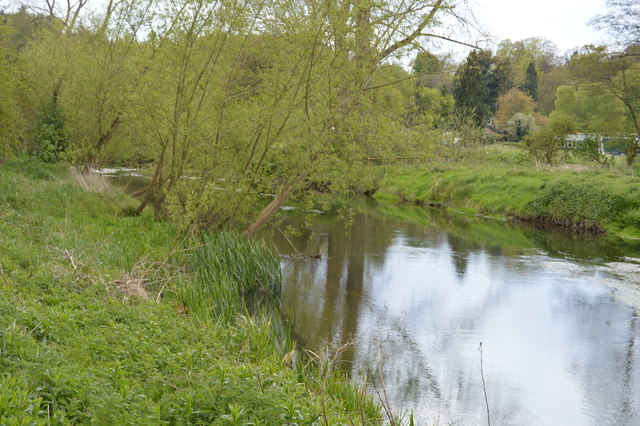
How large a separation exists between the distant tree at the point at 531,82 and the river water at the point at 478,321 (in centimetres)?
5387

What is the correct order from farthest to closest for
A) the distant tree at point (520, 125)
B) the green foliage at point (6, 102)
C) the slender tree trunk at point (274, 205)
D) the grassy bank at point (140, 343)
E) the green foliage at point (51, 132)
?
the distant tree at point (520, 125) → the green foliage at point (51, 132) → the green foliage at point (6, 102) → the slender tree trunk at point (274, 205) → the grassy bank at point (140, 343)

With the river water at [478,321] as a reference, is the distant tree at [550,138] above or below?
above

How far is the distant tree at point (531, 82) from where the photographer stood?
7056 centimetres

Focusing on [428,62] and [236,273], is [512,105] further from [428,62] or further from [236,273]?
[236,273]

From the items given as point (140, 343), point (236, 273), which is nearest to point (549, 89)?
point (236, 273)

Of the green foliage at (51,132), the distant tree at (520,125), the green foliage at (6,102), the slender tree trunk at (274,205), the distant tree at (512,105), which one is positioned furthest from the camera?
the distant tree at (512,105)

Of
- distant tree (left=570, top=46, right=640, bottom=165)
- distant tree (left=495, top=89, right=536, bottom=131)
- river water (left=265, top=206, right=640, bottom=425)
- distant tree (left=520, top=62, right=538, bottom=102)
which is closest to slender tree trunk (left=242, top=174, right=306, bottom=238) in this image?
river water (left=265, top=206, right=640, bottom=425)

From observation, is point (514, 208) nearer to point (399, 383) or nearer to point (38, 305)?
point (399, 383)

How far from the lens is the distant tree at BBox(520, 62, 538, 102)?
70562 mm

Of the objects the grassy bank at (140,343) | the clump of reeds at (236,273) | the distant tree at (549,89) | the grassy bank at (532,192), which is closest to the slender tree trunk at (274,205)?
the clump of reeds at (236,273)

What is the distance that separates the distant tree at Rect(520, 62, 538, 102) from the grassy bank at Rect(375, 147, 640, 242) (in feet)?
115

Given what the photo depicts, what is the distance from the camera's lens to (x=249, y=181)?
1356 centimetres

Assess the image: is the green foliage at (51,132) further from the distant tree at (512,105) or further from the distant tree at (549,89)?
Answer: the distant tree at (549,89)

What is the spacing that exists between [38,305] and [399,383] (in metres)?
4.46
